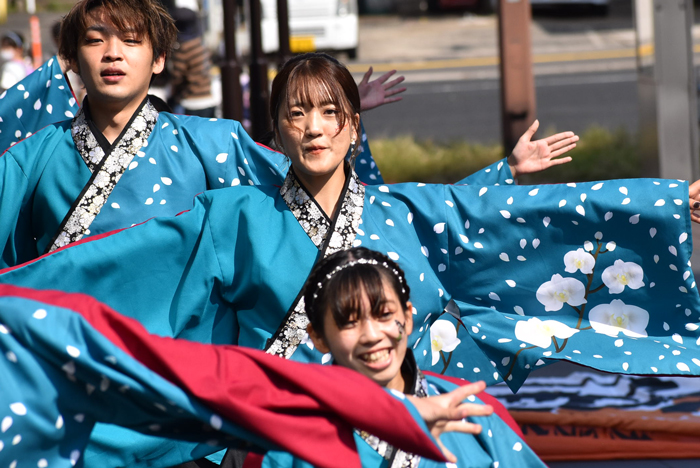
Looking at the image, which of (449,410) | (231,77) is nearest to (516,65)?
(231,77)

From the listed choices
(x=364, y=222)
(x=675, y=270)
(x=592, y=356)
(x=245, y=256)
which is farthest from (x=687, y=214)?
(x=245, y=256)

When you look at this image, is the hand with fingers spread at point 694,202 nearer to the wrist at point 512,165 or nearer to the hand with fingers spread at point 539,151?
the hand with fingers spread at point 539,151

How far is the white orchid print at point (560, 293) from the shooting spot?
236cm

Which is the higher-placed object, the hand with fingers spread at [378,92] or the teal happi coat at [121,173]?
the hand with fingers spread at [378,92]

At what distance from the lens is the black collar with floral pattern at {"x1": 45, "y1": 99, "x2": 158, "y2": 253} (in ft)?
8.02

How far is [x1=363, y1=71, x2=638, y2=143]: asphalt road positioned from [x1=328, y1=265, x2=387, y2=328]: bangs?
7.21m

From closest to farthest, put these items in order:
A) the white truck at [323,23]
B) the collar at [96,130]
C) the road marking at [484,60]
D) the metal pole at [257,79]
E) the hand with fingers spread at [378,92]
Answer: the collar at [96,130], the hand with fingers spread at [378,92], the metal pole at [257,79], the white truck at [323,23], the road marking at [484,60]

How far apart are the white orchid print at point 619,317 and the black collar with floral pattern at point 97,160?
1326 mm

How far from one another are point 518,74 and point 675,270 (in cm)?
521

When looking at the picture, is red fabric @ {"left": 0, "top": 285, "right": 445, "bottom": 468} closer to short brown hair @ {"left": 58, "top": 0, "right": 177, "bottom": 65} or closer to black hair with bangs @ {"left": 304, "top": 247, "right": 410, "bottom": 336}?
black hair with bangs @ {"left": 304, "top": 247, "right": 410, "bottom": 336}

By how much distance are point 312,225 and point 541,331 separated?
26.4 inches

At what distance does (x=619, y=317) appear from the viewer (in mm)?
2377

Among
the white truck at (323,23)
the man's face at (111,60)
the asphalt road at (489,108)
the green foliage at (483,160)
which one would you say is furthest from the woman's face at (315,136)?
the white truck at (323,23)

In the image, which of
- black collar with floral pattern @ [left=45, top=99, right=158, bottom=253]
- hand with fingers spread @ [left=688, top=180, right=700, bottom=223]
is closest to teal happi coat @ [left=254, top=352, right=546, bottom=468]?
hand with fingers spread @ [left=688, top=180, right=700, bottom=223]
